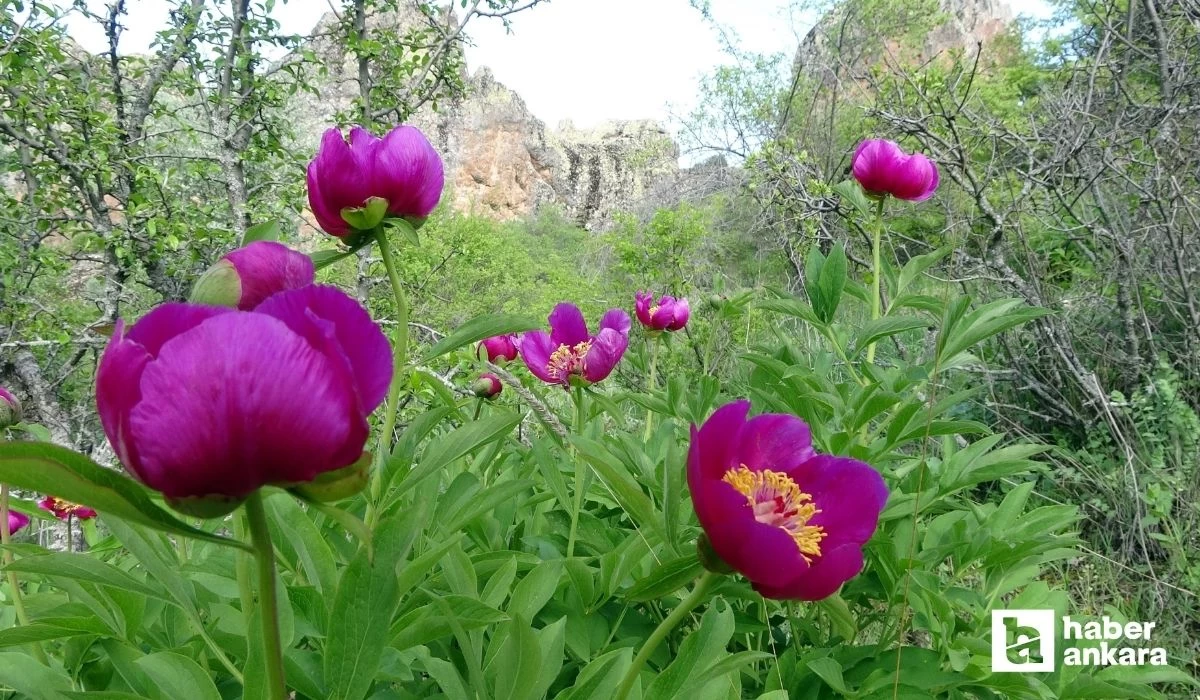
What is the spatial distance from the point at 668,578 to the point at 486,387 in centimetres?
78

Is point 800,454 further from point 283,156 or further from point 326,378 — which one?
point 283,156

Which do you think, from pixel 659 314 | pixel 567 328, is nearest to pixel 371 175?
pixel 567 328

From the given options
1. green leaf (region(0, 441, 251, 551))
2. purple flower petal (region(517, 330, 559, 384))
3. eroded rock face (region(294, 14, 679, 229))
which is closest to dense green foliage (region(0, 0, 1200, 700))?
green leaf (region(0, 441, 251, 551))

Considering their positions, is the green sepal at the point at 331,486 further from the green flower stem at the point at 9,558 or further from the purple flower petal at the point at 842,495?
the green flower stem at the point at 9,558

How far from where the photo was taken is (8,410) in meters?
0.71

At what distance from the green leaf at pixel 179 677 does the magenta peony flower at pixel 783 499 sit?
40 cm

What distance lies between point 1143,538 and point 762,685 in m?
1.92

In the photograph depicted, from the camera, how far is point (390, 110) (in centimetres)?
295

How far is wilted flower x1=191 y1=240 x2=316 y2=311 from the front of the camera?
1.49ft

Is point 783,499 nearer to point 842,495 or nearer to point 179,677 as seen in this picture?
point 842,495

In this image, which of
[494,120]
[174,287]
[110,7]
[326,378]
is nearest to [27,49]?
[110,7]

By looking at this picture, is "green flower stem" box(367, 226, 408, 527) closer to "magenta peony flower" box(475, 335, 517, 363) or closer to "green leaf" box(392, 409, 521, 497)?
"green leaf" box(392, 409, 521, 497)

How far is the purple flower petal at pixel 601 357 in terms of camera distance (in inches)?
47.3

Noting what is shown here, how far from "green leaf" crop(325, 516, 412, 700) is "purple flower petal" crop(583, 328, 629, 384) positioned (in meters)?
0.77
